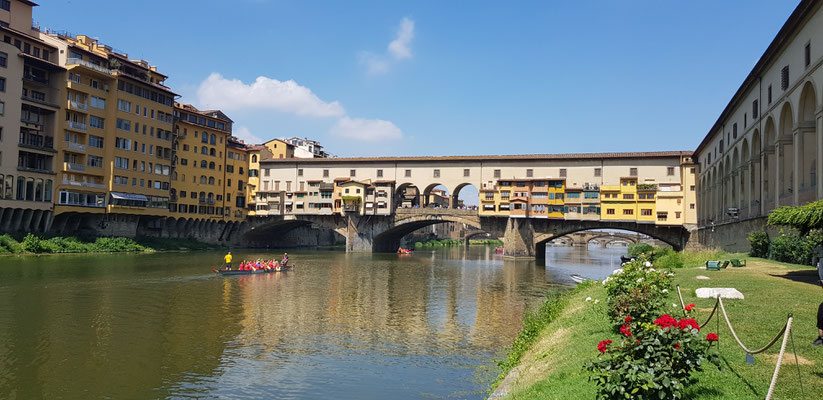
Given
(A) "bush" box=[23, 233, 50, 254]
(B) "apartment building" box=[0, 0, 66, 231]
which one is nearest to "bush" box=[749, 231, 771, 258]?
(A) "bush" box=[23, 233, 50, 254]

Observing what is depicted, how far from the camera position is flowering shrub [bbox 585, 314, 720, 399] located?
7.67 meters

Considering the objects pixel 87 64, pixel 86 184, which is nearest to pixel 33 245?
pixel 86 184

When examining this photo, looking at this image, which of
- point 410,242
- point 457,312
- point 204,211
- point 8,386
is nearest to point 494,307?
point 457,312

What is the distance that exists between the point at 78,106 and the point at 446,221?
47953 millimetres

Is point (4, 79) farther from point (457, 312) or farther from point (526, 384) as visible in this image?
point (526, 384)

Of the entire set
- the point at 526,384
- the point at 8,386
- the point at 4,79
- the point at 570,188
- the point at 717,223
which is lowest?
the point at 8,386

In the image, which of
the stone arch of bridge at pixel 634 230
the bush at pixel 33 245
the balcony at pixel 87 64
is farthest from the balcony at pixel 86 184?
the stone arch of bridge at pixel 634 230

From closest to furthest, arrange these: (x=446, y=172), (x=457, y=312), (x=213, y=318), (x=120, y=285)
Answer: (x=213, y=318), (x=457, y=312), (x=120, y=285), (x=446, y=172)

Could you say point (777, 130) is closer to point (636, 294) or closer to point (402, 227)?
point (636, 294)

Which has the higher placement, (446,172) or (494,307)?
(446,172)

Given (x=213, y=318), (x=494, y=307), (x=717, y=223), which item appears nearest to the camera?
(x=213, y=318)

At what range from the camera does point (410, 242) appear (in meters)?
127

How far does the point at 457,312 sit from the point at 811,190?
20093 mm

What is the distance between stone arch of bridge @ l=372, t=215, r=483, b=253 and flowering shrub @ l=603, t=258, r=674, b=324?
6202 cm
